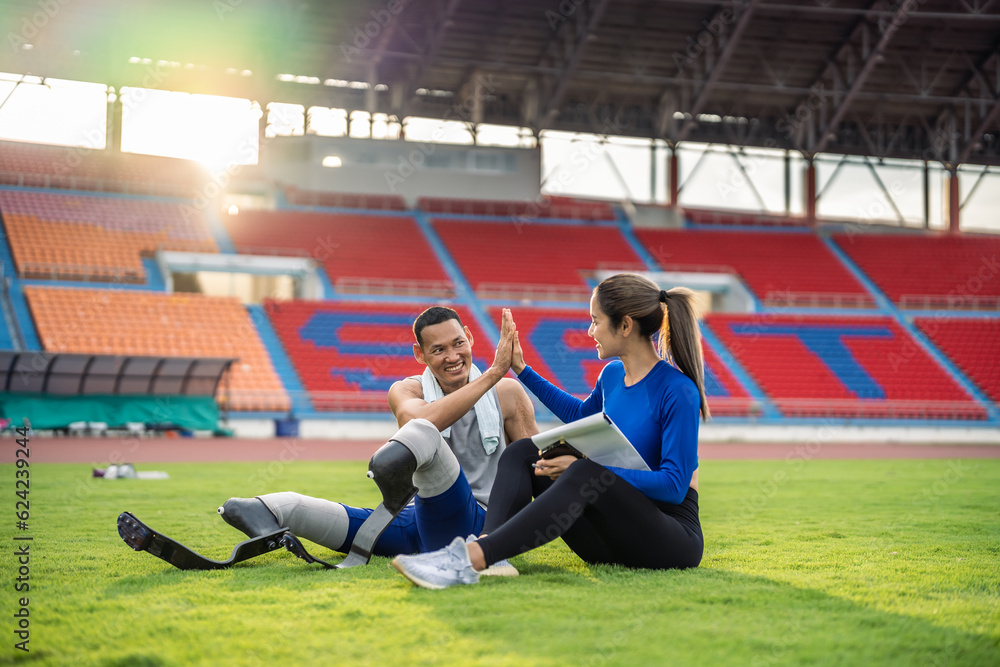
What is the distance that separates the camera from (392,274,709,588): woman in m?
3.16

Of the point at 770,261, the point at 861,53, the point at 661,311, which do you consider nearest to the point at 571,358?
the point at 770,261

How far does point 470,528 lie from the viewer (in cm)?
365

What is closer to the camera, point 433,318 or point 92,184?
point 433,318

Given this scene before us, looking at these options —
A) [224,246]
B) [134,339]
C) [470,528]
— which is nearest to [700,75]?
[224,246]

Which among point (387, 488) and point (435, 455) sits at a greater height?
point (435, 455)

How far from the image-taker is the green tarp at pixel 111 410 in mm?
16344

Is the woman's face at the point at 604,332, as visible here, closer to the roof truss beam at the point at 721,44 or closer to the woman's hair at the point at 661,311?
the woman's hair at the point at 661,311

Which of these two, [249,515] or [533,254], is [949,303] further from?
[249,515]

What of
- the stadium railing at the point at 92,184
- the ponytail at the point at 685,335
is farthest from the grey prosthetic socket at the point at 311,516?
the stadium railing at the point at 92,184

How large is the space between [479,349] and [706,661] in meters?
20.1

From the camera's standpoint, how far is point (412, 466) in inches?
126

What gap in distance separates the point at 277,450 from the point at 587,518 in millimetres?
12328

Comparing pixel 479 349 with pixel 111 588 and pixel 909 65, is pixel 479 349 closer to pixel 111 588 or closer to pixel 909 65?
pixel 909 65

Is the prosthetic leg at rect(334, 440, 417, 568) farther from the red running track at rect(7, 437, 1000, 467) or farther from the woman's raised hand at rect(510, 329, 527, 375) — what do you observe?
the red running track at rect(7, 437, 1000, 467)
